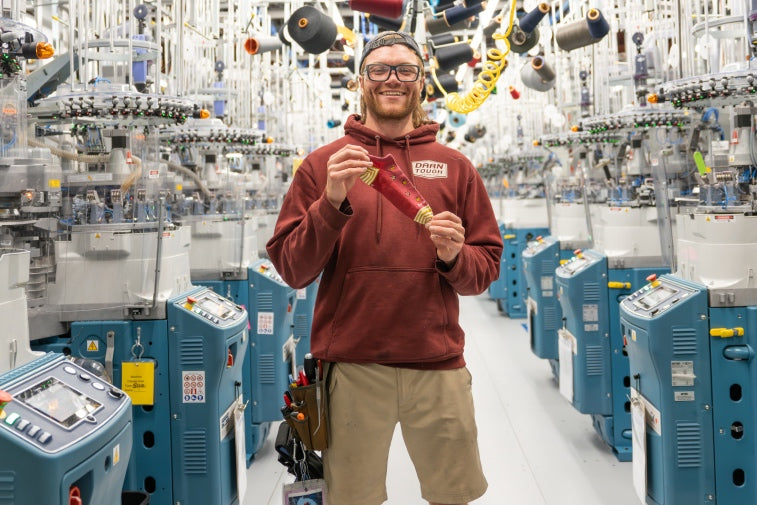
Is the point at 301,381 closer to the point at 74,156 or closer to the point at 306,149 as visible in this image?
the point at 74,156

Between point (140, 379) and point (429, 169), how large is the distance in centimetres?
176

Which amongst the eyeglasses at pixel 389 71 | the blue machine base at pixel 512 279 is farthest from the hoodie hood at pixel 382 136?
the blue machine base at pixel 512 279

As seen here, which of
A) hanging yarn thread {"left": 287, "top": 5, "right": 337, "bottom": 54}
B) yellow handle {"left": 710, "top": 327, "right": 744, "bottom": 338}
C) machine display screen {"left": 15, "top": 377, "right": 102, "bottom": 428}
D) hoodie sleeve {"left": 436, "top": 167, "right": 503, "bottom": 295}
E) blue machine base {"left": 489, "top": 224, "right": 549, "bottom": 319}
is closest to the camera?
machine display screen {"left": 15, "top": 377, "right": 102, "bottom": 428}

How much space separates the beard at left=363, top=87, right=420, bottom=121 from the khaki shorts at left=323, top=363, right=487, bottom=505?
2.51 ft

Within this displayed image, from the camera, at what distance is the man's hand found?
1.87 m

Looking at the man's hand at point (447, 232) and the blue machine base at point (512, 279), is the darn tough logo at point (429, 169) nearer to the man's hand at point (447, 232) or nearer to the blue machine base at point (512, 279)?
the man's hand at point (447, 232)

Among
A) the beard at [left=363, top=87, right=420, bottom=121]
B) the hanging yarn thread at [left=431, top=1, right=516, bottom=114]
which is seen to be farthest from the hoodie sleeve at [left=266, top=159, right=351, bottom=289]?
the hanging yarn thread at [left=431, top=1, right=516, bottom=114]

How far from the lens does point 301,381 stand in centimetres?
222

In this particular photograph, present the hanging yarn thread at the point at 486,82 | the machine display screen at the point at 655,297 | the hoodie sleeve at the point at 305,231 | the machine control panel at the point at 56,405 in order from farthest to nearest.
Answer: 1. the hanging yarn thread at the point at 486,82
2. the machine display screen at the point at 655,297
3. the hoodie sleeve at the point at 305,231
4. the machine control panel at the point at 56,405

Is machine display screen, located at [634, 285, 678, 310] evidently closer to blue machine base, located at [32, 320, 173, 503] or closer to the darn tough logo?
the darn tough logo

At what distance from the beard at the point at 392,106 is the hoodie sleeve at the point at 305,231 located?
27 centimetres

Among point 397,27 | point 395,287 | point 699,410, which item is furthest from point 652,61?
point 395,287

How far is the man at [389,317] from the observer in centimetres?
209

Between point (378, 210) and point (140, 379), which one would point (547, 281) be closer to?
point (140, 379)
